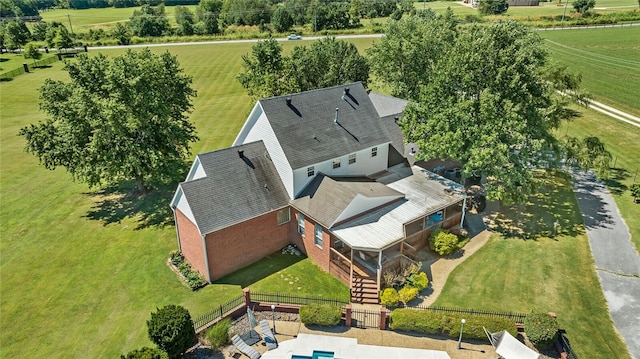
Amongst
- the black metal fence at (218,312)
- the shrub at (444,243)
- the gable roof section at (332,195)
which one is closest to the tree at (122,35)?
the gable roof section at (332,195)

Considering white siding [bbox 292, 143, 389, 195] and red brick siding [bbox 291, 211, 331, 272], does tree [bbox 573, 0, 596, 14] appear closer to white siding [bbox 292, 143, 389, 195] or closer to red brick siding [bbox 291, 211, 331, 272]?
white siding [bbox 292, 143, 389, 195]

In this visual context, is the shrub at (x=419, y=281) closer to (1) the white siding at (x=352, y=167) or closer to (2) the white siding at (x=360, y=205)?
(2) the white siding at (x=360, y=205)

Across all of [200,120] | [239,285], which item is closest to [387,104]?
[239,285]

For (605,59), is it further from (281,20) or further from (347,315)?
(347,315)

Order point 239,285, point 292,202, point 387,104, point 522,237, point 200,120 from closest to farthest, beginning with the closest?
point 239,285 → point 292,202 → point 522,237 → point 387,104 → point 200,120

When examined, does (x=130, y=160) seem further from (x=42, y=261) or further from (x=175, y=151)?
(x=42, y=261)

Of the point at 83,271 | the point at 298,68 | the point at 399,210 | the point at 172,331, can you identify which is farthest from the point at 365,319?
the point at 298,68
